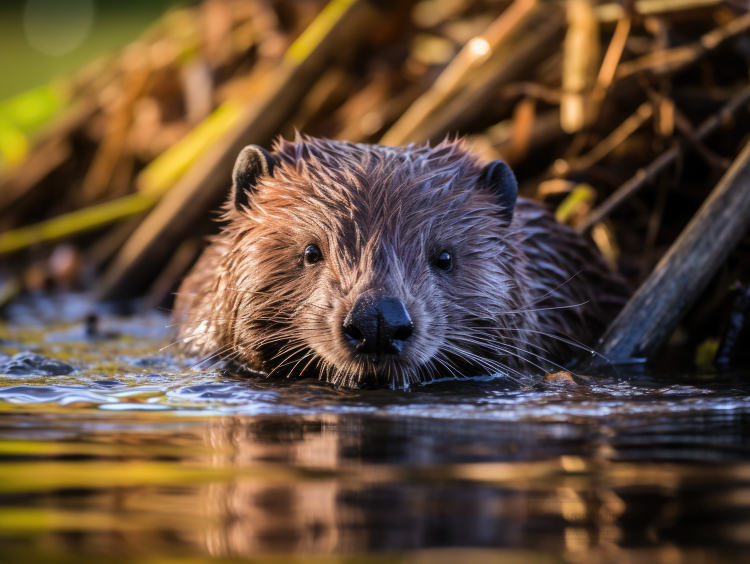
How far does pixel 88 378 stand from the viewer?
353 centimetres

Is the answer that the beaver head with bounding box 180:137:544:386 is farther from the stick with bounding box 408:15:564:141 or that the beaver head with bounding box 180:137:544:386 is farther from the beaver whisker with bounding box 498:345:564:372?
the stick with bounding box 408:15:564:141

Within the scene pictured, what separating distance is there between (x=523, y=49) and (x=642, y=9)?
0.77 metres

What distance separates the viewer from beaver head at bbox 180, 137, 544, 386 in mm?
3256

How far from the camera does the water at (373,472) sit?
1599 mm

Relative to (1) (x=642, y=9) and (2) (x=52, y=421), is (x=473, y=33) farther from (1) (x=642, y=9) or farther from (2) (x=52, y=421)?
(2) (x=52, y=421)

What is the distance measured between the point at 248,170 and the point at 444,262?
95cm

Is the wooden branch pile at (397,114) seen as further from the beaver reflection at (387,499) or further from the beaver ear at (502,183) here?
the beaver reflection at (387,499)

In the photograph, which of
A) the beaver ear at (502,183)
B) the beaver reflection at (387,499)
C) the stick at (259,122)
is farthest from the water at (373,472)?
the stick at (259,122)

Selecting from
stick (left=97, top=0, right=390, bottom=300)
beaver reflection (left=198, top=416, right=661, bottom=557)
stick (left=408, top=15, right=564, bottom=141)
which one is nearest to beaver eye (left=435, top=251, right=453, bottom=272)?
beaver reflection (left=198, top=416, right=661, bottom=557)

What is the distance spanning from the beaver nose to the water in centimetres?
17

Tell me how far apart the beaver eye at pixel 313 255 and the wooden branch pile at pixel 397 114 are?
1171 millimetres

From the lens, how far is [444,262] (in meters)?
3.59

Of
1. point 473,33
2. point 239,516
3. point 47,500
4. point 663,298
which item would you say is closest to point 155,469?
point 47,500

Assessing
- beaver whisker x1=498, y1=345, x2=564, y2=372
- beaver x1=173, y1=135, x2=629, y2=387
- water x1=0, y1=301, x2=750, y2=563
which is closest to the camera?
water x1=0, y1=301, x2=750, y2=563
